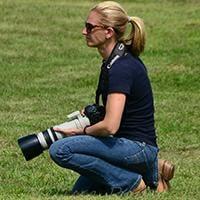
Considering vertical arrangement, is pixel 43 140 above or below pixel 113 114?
below

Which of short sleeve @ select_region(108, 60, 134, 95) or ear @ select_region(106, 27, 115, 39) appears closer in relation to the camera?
short sleeve @ select_region(108, 60, 134, 95)

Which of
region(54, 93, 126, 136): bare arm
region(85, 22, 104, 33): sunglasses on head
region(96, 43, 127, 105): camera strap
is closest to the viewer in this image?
region(54, 93, 126, 136): bare arm

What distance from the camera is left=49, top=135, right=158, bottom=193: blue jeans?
653 cm

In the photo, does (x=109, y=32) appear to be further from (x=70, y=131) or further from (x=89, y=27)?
(x=70, y=131)

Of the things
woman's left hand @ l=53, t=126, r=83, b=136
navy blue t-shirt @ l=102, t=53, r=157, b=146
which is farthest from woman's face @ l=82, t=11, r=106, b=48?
woman's left hand @ l=53, t=126, r=83, b=136

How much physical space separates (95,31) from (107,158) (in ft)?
3.05

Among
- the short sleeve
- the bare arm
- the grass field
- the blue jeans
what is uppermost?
the short sleeve

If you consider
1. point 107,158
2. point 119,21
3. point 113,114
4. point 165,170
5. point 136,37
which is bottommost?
point 165,170

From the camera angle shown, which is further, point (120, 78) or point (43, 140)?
point (43, 140)

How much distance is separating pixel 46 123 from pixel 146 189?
442cm

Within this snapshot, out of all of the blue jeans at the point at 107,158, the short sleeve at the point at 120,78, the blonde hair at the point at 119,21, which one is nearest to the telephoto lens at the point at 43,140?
the blue jeans at the point at 107,158

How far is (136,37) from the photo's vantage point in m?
6.54

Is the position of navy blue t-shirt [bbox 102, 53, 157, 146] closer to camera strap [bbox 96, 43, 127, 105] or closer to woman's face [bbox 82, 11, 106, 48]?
camera strap [bbox 96, 43, 127, 105]

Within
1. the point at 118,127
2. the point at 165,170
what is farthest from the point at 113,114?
the point at 165,170
